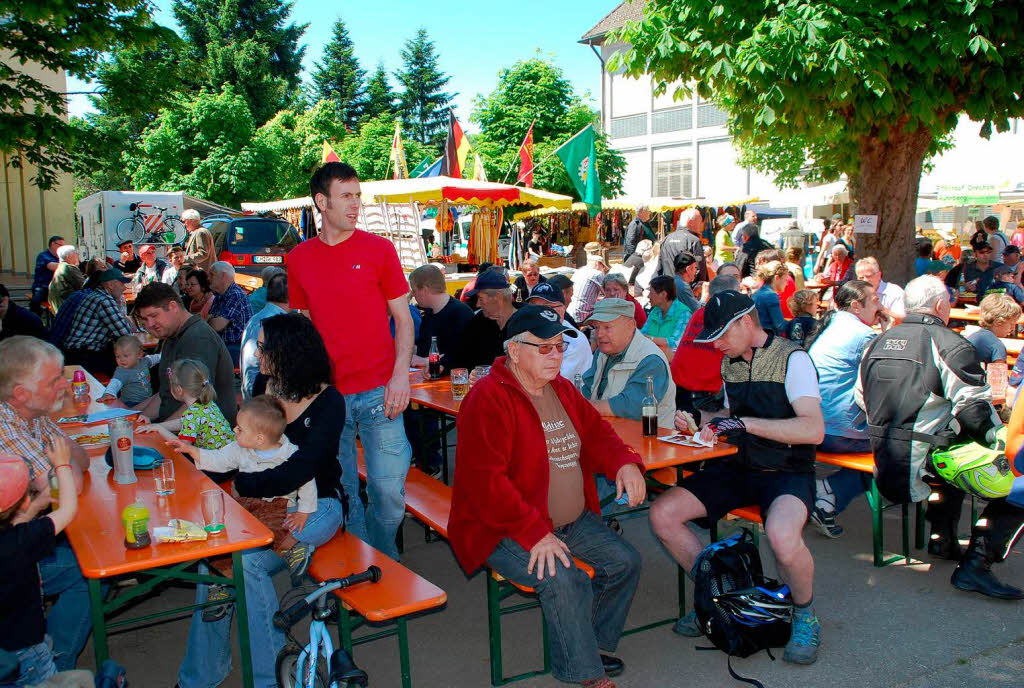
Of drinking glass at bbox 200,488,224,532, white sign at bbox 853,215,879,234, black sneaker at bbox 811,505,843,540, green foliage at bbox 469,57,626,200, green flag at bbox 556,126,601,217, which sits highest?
green foliage at bbox 469,57,626,200

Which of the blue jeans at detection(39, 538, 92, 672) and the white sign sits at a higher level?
the white sign

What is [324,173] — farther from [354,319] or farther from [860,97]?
[860,97]

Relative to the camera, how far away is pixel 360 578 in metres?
3.13

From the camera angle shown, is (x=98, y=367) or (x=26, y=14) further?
(x=98, y=367)

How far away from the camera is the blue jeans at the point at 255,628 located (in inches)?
135

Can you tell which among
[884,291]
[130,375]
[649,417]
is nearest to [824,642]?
[649,417]

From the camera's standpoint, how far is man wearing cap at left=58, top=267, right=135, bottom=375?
7.17 metres

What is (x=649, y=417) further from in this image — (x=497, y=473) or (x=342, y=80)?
(x=342, y=80)

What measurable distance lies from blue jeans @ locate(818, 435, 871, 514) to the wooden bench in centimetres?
278

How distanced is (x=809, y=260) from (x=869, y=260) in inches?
557

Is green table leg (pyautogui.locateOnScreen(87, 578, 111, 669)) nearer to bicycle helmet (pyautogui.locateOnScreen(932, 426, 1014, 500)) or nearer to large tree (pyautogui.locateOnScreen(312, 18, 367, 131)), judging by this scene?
bicycle helmet (pyautogui.locateOnScreen(932, 426, 1014, 500))

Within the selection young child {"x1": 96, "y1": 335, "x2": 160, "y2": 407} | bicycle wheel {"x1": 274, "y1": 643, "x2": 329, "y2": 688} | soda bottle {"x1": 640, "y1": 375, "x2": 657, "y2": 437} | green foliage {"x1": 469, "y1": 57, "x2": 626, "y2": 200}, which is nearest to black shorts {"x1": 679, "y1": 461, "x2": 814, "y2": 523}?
soda bottle {"x1": 640, "y1": 375, "x2": 657, "y2": 437}

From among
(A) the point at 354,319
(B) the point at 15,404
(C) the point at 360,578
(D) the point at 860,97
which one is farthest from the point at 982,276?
(B) the point at 15,404

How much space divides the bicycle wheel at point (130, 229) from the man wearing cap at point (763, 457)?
20.3m
